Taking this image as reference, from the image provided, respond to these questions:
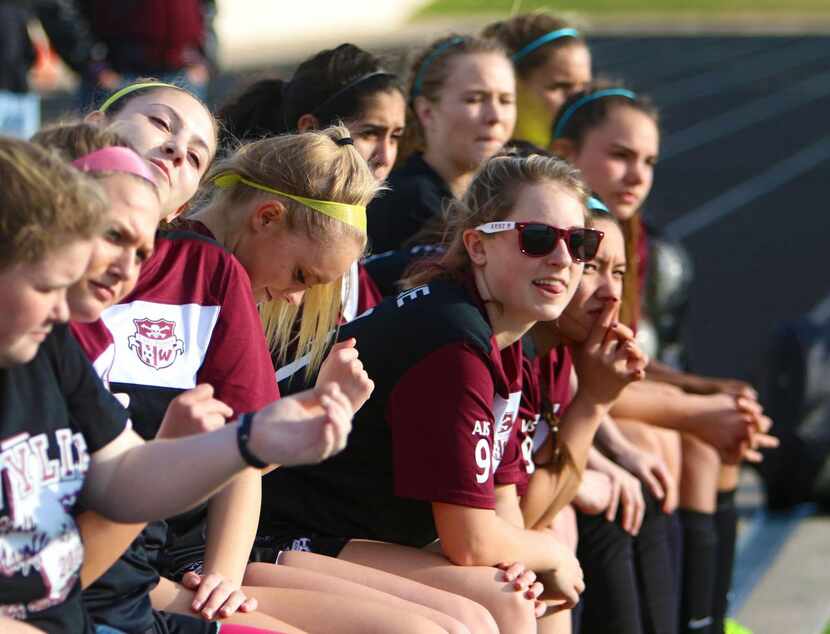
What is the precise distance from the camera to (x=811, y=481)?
6297 millimetres

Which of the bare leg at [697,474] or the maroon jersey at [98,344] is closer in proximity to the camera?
the maroon jersey at [98,344]

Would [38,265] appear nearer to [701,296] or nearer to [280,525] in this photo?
[280,525]

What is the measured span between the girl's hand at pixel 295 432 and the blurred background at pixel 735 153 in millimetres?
2352

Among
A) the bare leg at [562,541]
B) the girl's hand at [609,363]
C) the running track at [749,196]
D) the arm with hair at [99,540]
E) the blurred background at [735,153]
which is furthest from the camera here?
the blurred background at [735,153]

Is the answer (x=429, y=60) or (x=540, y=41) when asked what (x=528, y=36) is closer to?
(x=540, y=41)

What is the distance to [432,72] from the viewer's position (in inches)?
176

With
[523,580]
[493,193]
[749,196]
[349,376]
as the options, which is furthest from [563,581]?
[749,196]

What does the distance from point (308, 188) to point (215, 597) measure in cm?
92

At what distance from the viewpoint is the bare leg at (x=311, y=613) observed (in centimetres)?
265

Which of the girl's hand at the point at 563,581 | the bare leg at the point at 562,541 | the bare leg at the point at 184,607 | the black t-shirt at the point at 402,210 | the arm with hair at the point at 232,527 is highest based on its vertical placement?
the black t-shirt at the point at 402,210

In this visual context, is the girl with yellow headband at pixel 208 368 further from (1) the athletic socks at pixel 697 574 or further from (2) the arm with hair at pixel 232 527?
(1) the athletic socks at pixel 697 574

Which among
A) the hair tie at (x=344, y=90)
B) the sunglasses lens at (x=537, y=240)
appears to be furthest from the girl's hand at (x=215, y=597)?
the hair tie at (x=344, y=90)

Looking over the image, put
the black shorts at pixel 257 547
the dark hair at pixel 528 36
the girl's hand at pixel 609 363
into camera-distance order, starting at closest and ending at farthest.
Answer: the black shorts at pixel 257 547 < the girl's hand at pixel 609 363 < the dark hair at pixel 528 36

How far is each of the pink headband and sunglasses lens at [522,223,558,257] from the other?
104 cm
